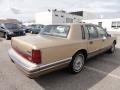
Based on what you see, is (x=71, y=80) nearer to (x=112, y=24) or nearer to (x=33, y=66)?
(x=33, y=66)

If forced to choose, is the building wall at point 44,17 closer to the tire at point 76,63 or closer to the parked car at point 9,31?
the parked car at point 9,31


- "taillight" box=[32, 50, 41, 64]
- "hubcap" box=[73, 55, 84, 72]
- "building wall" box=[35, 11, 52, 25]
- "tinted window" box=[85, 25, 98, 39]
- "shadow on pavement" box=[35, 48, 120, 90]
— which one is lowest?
"shadow on pavement" box=[35, 48, 120, 90]

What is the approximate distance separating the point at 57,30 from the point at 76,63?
1.27 metres

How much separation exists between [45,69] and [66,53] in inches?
31.6

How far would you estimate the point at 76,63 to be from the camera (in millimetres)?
4363

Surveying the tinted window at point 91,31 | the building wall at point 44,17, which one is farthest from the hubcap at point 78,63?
the building wall at point 44,17

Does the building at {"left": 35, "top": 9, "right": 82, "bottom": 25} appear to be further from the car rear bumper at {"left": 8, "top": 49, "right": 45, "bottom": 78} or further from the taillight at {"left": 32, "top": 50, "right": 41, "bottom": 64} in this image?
the taillight at {"left": 32, "top": 50, "right": 41, "bottom": 64}

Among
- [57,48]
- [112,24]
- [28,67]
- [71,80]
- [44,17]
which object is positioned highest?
[44,17]

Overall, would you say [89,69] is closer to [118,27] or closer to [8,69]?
[8,69]

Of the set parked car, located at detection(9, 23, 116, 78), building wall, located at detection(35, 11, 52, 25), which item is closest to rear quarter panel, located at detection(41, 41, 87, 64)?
parked car, located at detection(9, 23, 116, 78)

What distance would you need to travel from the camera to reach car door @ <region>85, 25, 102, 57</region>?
186 inches

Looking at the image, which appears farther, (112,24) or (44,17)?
(44,17)

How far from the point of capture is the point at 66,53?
3.75 m

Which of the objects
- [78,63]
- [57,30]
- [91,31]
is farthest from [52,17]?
[78,63]
